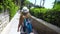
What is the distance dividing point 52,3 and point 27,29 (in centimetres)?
408

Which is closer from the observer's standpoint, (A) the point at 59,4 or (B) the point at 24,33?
(B) the point at 24,33

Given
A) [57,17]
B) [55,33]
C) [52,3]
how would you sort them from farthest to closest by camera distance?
[52,3] → [57,17] → [55,33]

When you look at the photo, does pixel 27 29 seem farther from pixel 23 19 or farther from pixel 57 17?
pixel 57 17

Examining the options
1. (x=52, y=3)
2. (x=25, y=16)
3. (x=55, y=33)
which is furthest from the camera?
(x=52, y=3)

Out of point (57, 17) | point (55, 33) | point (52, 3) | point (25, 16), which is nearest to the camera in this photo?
point (55, 33)

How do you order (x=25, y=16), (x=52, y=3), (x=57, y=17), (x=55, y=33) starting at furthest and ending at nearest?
(x=52, y=3)
(x=57, y=17)
(x=25, y=16)
(x=55, y=33)

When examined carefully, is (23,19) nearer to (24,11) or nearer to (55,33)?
(24,11)

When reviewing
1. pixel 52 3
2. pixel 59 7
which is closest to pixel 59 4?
pixel 59 7

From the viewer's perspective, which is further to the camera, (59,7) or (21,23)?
(59,7)

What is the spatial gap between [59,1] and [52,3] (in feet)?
4.28

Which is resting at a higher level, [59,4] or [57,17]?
[59,4]

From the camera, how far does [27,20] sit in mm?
6859

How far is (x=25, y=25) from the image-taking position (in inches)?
269

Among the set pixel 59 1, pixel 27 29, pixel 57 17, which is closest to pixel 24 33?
pixel 27 29
